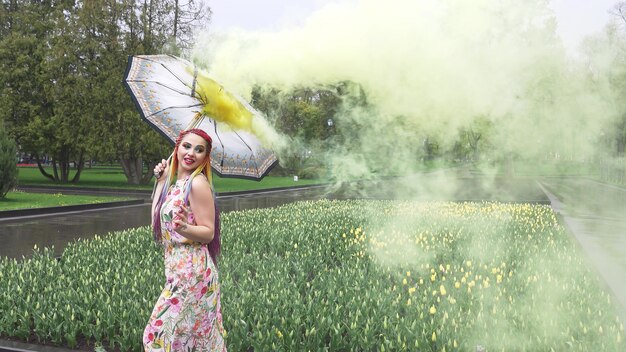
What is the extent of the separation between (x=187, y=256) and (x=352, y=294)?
98.3 inches

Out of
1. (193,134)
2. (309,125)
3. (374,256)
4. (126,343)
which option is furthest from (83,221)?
(193,134)

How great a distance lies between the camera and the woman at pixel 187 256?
10.7 ft

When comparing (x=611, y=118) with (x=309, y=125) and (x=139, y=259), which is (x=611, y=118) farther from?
(x=139, y=259)

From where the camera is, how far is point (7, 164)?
56.3 ft

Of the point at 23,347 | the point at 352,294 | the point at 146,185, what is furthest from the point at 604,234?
the point at 146,185

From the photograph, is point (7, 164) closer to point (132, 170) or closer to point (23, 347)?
point (132, 170)

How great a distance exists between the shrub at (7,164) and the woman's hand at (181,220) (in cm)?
1646

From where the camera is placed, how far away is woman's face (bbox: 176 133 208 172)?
3355mm

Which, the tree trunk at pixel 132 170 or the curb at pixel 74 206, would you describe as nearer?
the curb at pixel 74 206

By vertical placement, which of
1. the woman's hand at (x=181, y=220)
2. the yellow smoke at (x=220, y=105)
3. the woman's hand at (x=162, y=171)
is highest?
the yellow smoke at (x=220, y=105)

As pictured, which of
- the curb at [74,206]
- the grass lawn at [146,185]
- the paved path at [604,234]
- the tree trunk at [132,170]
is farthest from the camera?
the tree trunk at [132,170]

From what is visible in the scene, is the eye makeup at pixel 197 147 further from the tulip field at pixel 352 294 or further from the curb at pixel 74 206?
the curb at pixel 74 206

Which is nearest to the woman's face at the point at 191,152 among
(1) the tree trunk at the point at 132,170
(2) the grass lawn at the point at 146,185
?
(2) the grass lawn at the point at 146,185

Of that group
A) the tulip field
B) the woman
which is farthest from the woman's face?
the tulip field
